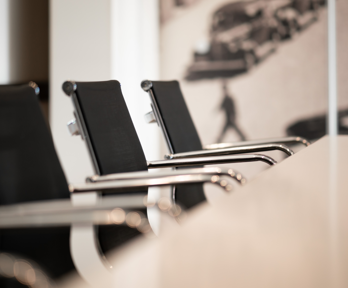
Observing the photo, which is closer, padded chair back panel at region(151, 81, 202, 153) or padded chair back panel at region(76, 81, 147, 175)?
padded chair back panel at region(76, 81, 147, 175)

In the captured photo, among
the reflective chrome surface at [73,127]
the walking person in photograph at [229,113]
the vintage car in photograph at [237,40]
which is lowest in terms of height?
the walking person in photograph at [229,113]

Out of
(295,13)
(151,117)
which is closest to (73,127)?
(151,117)

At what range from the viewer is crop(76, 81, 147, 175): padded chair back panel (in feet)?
4.34

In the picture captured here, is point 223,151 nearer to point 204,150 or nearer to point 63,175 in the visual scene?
point 204,150

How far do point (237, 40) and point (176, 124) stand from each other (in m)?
2.57

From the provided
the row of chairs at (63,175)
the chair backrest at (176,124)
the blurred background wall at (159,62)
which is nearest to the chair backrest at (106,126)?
the row of chairs at (63,175)

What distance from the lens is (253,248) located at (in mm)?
390

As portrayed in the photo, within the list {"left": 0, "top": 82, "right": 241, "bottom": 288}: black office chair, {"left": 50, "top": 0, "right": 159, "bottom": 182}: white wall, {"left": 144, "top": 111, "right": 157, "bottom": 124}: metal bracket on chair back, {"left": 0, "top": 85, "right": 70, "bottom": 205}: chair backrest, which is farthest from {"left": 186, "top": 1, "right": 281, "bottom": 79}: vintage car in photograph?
{"left": 0, "top": 85, "right": 70, "bottom": 205}: chair backrest

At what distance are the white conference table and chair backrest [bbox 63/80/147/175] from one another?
29.1 inches

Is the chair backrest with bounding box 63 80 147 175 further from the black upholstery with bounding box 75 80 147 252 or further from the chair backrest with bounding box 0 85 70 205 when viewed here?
the chair backrest with bounding box 0 85 70 205

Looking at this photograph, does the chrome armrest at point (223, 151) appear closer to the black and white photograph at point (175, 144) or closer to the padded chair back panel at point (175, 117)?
the black and white photograph at point (175, 144)

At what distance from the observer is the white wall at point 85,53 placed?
378 cm

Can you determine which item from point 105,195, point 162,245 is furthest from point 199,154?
point 162,245

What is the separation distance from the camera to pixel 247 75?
4.19m
